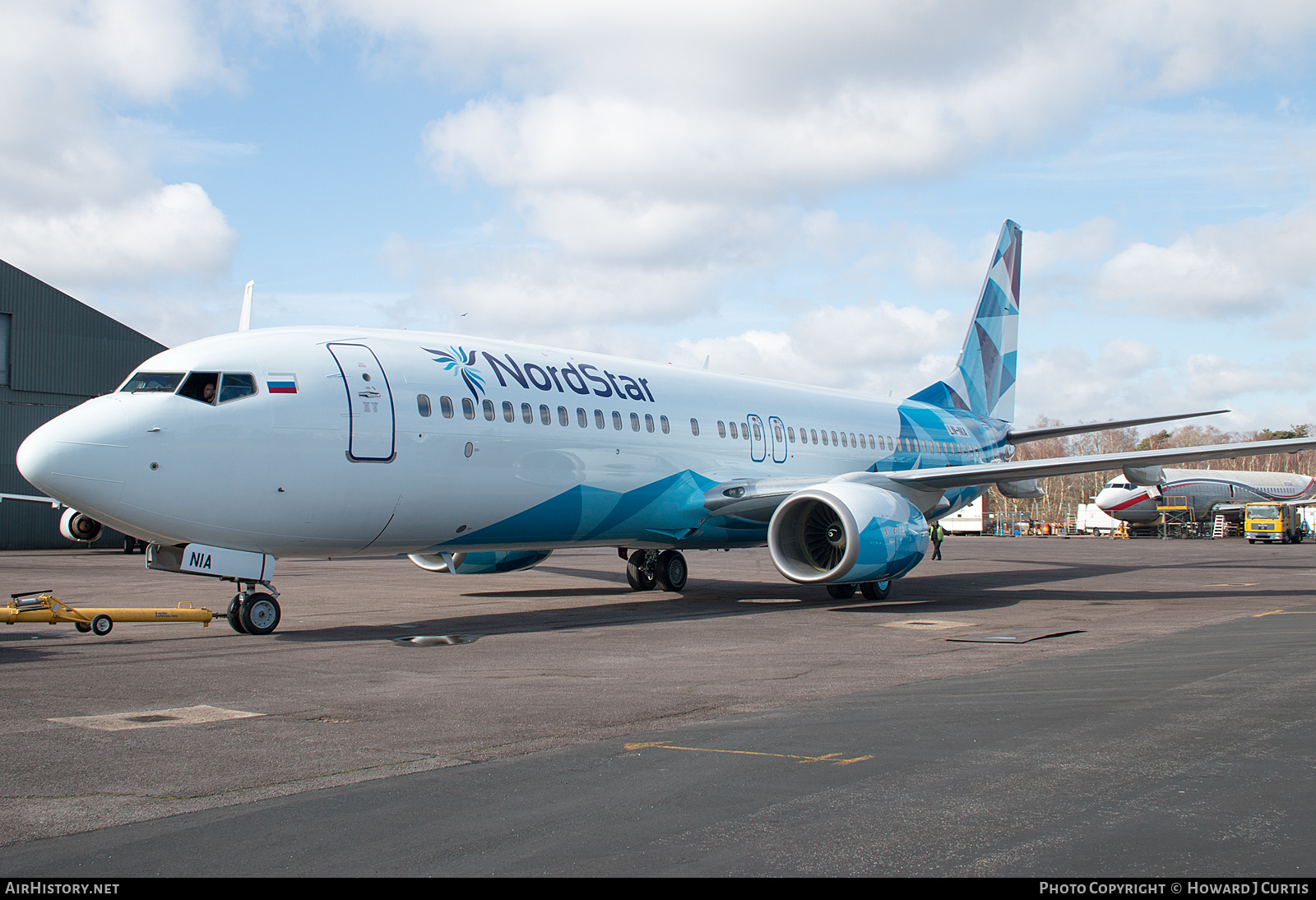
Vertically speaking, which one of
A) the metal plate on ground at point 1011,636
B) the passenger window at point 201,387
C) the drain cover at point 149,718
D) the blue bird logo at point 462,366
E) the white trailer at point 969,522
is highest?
the blue bird logo at point 462,366

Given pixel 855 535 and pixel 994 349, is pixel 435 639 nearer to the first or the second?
pixel 855 535

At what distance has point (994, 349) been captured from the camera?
92.1 feet

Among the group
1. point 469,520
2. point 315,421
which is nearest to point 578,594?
point 469,520

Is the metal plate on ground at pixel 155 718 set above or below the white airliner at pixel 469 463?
below

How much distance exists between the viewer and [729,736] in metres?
6.77

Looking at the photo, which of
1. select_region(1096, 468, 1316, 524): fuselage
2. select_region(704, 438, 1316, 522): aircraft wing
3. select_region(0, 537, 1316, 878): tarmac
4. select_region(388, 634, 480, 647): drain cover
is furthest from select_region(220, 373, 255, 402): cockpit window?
select_region(1096, 468, 1316, 524): fuselage

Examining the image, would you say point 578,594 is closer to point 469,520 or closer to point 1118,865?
point 469,520

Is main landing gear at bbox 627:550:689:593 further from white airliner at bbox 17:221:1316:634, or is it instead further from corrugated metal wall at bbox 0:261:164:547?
corrugated metal wall at bbox 0:261:164:547

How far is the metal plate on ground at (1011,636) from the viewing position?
39.6 ft

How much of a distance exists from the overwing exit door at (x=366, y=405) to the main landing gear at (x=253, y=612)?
197 centimetres

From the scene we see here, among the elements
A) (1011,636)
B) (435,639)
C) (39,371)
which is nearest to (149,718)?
(435,639)

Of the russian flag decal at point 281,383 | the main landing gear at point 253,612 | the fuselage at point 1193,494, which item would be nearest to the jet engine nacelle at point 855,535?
the main landing gear at point 253,612

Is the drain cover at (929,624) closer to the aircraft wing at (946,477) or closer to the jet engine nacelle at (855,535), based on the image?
the jet engine nacelle at (855,535)

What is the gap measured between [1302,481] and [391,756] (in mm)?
88020
